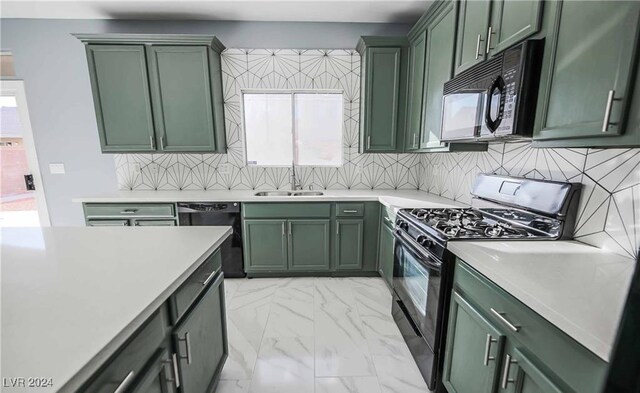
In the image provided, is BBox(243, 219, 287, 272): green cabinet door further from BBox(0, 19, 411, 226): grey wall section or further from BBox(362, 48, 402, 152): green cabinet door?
BBox(0, 19, 411, 226): grey wall section

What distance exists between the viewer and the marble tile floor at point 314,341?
5.10 ft

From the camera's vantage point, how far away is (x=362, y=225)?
2.66m

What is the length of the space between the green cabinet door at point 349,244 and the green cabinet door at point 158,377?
1885 mm

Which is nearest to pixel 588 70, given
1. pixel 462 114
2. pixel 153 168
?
pixel 462 114

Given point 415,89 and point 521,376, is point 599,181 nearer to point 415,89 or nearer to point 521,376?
point 521,376

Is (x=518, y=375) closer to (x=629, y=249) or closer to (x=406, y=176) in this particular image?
(x=629, y=249)

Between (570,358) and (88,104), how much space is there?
168 inches

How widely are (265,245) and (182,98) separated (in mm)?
1709

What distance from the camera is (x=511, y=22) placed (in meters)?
1.29

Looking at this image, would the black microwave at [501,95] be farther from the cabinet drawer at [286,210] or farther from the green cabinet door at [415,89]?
the cabinet drawer at [286,210]

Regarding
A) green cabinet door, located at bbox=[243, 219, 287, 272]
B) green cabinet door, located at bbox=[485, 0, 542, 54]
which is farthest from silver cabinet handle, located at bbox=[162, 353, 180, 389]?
green cabinet door, located at bbox=[485, 0, 542, 54]

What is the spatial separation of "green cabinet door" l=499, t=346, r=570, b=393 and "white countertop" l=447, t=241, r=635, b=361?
0.62 feet

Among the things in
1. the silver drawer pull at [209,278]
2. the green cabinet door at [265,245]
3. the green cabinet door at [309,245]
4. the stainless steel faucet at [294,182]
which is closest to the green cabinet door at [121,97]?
the green cabinet door at [265,245]

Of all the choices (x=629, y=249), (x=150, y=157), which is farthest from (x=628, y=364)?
(x=150, y=157)
